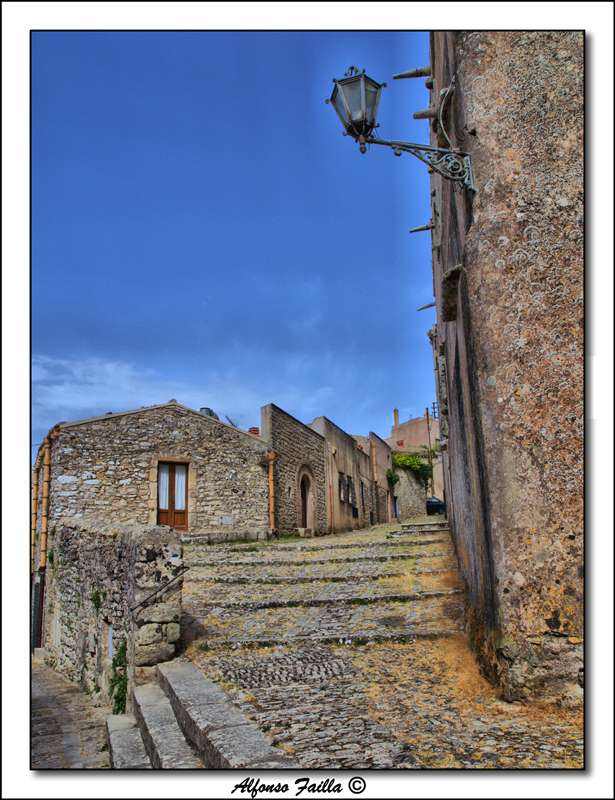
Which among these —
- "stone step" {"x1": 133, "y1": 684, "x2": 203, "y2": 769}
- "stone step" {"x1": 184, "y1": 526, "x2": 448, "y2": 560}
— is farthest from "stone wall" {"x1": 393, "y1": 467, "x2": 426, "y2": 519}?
"stone step" {"x1": 133, "y1": 684, "x2": 203, "y2": 769}

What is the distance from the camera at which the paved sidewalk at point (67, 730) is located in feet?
14.1

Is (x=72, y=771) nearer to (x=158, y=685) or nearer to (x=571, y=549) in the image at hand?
(x=158, y=685)

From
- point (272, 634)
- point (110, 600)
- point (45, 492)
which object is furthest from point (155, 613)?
point (45, 492)

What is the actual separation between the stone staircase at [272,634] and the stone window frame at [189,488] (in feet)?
13.6

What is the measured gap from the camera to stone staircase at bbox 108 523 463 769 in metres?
2.95

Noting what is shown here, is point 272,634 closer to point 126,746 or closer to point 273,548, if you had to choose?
point 126,746

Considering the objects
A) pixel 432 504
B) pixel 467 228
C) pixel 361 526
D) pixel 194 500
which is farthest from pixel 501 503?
pixel 432 504

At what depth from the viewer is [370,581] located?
26.7ft

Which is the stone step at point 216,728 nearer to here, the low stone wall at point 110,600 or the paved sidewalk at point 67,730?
the low stone wall at point 110,600

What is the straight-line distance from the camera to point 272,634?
5457 mm

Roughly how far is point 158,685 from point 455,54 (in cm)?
523

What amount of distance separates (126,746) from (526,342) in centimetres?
371

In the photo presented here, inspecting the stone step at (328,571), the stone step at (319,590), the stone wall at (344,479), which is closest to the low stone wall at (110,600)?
the stone step at (319,590)

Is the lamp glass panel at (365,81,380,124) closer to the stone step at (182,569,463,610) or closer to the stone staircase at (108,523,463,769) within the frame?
the stone staircase at (108,523,463,769)
